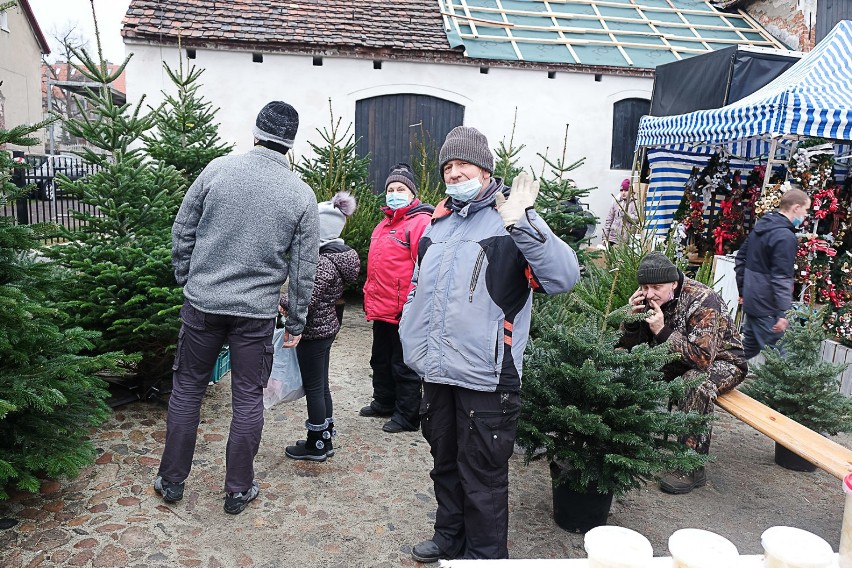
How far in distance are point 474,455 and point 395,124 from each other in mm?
10817

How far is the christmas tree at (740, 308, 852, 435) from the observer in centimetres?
459

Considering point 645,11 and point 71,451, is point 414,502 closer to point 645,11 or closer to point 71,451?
point 71,451

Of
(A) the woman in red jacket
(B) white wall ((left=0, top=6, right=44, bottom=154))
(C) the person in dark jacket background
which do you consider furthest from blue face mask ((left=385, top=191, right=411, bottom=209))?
(B) white wall ((left=0, top=6, right=44, bottom=154))

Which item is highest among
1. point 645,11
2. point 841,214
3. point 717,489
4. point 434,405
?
point 645,11

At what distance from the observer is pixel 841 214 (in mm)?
9109

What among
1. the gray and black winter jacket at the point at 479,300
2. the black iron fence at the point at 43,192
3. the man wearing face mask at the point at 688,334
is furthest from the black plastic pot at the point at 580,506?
the black iron fence at the point at 43,192

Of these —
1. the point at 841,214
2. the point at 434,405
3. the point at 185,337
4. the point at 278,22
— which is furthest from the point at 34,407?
the point at 278,22

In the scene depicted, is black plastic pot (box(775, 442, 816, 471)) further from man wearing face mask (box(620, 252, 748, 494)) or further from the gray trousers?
the gray trousers

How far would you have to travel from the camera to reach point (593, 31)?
13.8m

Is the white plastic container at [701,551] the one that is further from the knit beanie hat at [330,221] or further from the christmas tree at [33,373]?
the knit beanie hat at [330,221]

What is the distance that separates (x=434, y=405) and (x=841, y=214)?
852cm

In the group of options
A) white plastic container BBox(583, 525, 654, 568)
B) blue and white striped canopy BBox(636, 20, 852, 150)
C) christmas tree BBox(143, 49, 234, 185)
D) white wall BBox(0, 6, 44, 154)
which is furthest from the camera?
white wall BBox(0, 6, 44, 154)

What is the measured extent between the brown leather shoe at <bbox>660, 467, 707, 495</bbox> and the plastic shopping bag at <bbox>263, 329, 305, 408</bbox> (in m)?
2.46

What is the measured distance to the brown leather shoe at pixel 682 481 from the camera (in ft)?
13.8
